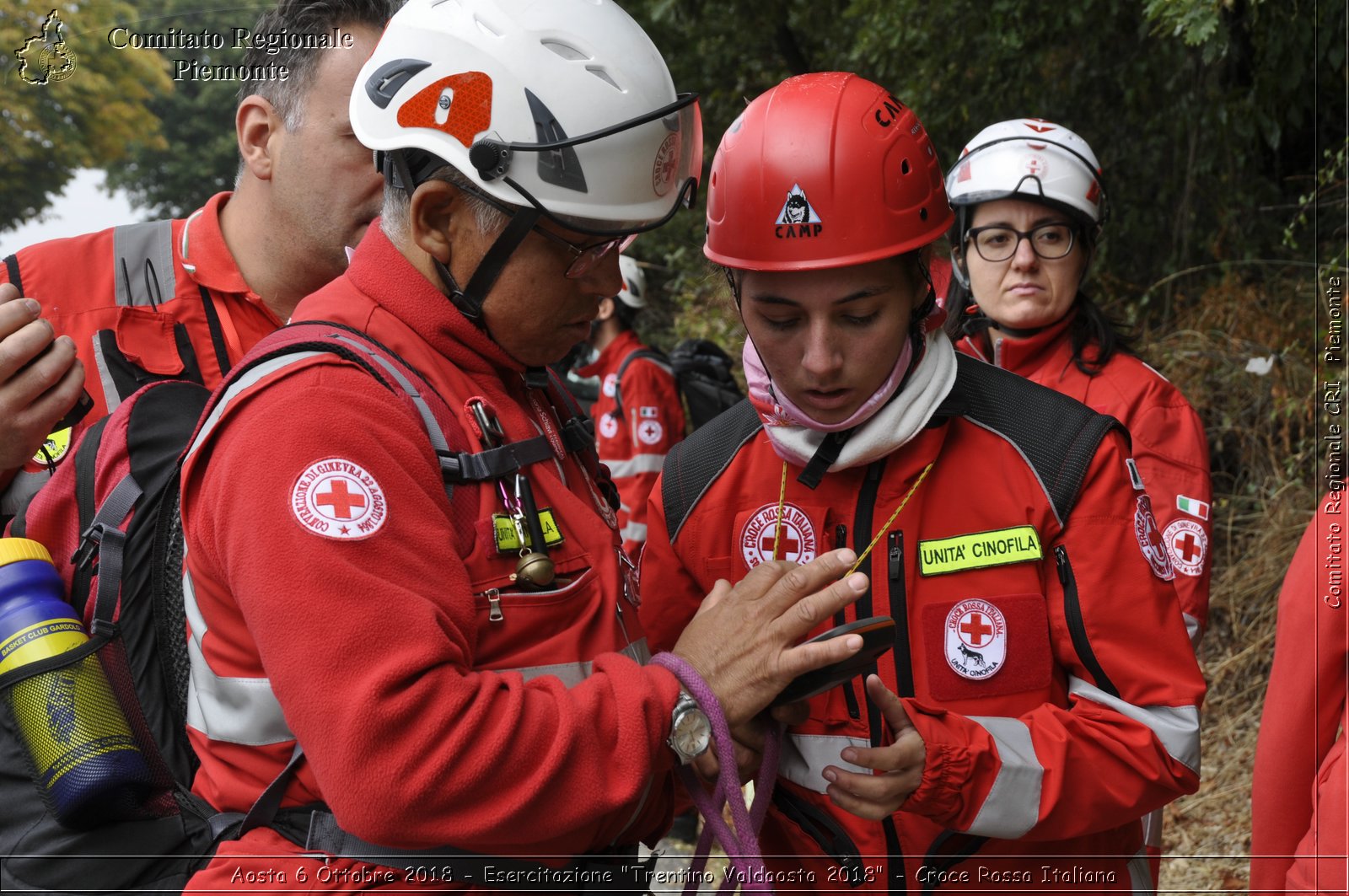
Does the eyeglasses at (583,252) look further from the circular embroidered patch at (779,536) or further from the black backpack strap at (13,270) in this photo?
the black backpack strap at (13,270)

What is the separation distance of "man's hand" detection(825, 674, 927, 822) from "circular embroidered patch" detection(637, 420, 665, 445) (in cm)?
625

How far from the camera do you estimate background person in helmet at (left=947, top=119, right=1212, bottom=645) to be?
405cm

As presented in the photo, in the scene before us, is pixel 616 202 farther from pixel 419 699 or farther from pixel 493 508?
pixel 419 699

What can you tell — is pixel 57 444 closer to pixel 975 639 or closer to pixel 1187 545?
pixel 975 639

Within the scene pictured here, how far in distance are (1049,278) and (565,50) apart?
278 cm

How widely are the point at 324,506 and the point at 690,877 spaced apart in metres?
1.10

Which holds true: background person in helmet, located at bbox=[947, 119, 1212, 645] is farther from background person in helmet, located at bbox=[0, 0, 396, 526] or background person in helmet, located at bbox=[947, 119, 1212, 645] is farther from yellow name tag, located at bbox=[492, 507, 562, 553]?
yellow name tag, located at bbox=[492, 507, 562, 553]

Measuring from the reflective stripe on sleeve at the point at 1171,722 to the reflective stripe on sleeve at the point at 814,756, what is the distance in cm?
49

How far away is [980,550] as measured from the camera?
7.47 feet

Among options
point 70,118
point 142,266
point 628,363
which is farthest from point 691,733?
point 70,118

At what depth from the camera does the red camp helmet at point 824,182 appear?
88.9 inches

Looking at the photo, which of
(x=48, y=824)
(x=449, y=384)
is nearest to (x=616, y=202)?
(x=449, y=384)

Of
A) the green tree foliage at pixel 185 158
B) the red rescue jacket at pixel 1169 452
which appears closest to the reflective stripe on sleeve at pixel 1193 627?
the red rescue jacket at pixel 1169 452

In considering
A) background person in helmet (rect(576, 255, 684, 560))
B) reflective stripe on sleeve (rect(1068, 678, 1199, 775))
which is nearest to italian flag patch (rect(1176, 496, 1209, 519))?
reflective stripe on sleeve (rect(1068, 678, 1199, 775))
